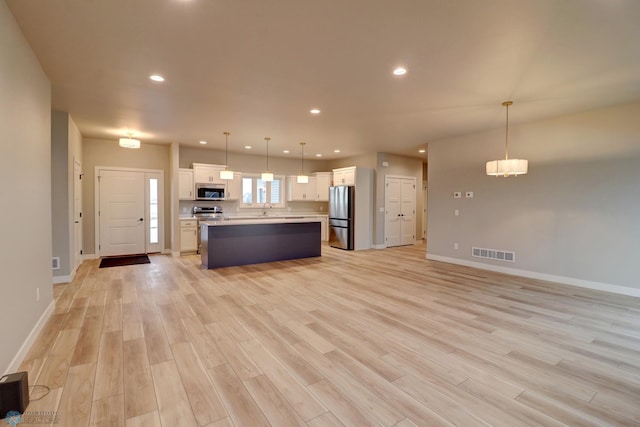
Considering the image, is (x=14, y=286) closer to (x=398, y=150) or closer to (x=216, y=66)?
(x=216, y=66)

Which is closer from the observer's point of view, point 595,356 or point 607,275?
point 595,356

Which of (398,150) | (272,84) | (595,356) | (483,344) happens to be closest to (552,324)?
(595,356)

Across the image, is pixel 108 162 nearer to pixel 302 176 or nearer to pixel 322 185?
pixel 302 176

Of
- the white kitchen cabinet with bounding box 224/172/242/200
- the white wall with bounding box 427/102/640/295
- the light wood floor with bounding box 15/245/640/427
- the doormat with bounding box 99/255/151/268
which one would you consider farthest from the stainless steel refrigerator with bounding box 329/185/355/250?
the doormat with bounding box 99/255/151/268

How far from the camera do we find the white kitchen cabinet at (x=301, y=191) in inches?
381

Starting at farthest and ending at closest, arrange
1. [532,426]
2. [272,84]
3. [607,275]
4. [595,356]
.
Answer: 1. [607,275]
2. [272,84]
3. [595,356]
4. [532,426]

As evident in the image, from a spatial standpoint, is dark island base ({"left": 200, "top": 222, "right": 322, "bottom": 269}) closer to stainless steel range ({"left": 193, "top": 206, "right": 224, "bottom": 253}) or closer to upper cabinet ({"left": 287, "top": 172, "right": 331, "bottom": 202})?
stainless steel range ({"left": 193, "top": 206, "right": 224, "bottom": 253})

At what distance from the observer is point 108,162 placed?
6945mm

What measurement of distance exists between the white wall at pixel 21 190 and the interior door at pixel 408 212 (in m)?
8.15

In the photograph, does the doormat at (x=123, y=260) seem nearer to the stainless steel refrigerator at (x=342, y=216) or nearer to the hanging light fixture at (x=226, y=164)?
the hanging light fixture at (x=226, y=164)

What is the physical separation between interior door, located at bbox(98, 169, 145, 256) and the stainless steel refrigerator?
16.8 ft

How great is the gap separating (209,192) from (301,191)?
304 centimetres

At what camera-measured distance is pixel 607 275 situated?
14.8 ft

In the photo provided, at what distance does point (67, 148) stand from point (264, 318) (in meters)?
4.45
